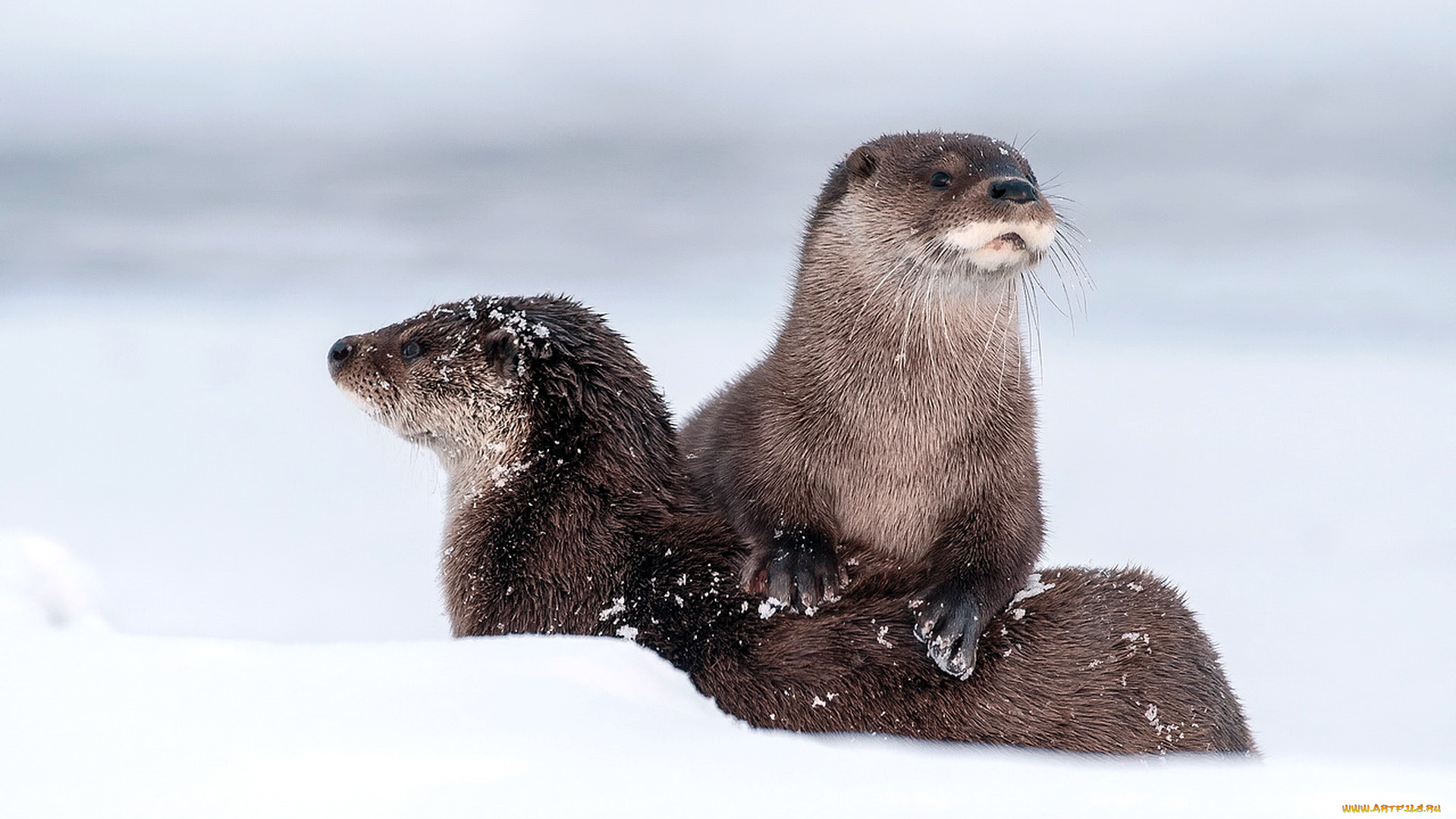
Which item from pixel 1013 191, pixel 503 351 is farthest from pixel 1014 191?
pixel 503 351

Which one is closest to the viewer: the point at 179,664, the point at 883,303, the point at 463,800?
the point at 463,800

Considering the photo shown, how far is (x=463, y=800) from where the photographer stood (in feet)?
7.12

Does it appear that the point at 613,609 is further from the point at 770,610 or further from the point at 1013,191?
the point at 1013,191

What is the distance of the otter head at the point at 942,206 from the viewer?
134 inches

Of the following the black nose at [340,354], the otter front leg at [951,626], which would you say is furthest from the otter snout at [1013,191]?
the black nose at [340,354]

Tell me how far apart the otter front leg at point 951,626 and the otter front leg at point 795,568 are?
211 mm

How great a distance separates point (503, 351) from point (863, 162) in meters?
1.13

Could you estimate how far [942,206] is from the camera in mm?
3549

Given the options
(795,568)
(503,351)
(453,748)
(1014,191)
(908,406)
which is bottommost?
(453,748)

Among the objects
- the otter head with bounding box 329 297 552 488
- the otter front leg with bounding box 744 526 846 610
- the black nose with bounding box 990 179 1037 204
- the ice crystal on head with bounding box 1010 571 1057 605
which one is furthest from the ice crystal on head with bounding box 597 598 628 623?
the black nose with bounding box 990 179 1037 204

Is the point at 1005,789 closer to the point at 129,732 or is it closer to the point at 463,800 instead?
the point at 463,800

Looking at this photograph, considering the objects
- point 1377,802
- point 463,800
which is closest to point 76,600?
point 463,800

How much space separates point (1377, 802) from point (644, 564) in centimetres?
176

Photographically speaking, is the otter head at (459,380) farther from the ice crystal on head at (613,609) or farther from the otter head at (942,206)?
the otter head at (942,206)
